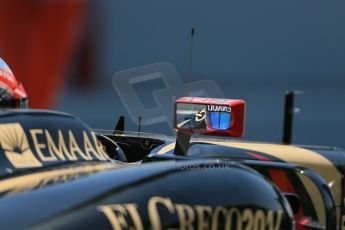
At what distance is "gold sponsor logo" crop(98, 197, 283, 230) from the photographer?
4.33 ft

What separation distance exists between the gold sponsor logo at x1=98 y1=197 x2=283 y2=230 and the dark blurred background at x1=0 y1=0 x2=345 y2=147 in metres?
4.71

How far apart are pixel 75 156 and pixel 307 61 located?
5731 millimetres

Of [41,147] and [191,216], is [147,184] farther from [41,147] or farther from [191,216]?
[41,147]

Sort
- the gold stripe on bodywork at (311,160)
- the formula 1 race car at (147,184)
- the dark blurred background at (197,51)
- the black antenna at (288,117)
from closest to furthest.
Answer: the formula 1 race car at (147,184), the gold stripe on bodywork at (311,160), the black antenna at (288,117), the dark blurred background at (197,51)

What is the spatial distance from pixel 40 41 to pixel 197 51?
213 centimetres

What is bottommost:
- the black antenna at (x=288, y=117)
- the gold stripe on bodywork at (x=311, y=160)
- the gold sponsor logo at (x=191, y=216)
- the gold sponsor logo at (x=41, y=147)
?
the black antenna at (x=288, y=117)

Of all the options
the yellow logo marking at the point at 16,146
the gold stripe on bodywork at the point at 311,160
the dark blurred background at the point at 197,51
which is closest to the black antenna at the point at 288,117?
the dark blurred background at the point at 197,51

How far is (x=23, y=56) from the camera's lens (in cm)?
818

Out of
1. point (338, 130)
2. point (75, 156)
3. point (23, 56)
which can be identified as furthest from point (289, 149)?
point (23, 56)

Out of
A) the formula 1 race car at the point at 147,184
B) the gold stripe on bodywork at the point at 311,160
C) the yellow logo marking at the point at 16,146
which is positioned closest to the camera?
the formula 1 race car at the point at 147,184

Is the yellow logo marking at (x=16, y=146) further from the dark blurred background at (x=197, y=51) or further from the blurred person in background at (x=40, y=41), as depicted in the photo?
the blurred person in background at (x=40, y=41)

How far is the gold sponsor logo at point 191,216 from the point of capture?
1318 millimetres

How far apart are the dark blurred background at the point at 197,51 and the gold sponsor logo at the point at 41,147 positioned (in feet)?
14.9

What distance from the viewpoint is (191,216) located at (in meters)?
1.51
